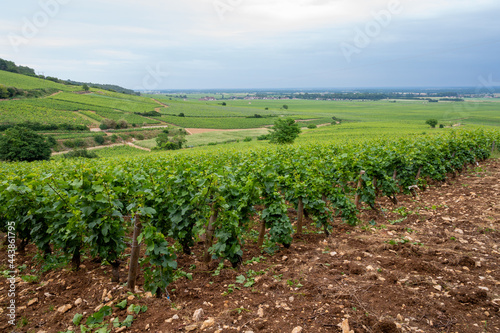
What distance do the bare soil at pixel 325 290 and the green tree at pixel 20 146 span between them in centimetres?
5592

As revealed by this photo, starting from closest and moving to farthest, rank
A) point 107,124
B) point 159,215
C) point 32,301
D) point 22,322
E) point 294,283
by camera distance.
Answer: point 22,322 → point 32,301 → point 294,283 → point 159,215 → point 107,124

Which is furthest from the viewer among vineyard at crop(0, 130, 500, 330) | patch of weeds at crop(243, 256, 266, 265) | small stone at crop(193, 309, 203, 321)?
patch of weeds at crop(243, 256, 266, 265)

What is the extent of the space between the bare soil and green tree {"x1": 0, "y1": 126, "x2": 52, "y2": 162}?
55923 millimetres

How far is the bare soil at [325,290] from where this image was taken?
3883 mm

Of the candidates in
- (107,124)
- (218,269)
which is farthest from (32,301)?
(107,124)

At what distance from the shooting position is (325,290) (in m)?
4.56

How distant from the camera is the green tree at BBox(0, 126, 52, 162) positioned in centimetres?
5059

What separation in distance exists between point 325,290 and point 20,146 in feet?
208

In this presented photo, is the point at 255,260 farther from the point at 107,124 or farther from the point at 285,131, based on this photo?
the point at 107,124

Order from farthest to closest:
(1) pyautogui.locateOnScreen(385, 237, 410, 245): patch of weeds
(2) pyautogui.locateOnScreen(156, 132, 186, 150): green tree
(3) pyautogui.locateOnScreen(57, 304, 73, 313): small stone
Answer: (2) pyautogui.locateOnScreen(156, 132, 186, 150): green tree
(1) pyautogui.locateOnScreen(385, 237, 410, 245): patch of weeds
(3) pyautogui.locateOnScreen(57, 304, 73, 313): small stone

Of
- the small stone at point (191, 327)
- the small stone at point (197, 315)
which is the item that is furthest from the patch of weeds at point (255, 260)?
the small stone at point (191, 327)

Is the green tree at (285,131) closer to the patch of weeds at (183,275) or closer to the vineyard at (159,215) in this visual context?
the vineyard at (159,215)

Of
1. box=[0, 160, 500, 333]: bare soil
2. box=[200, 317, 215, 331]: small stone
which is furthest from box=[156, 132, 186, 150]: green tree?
box=[200, 317, 215, 331]: small stone

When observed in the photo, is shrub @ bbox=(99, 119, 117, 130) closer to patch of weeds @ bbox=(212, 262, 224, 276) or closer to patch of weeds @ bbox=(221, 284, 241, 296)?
patch of weeds @ bbox=(212, 262, 224, 276)
